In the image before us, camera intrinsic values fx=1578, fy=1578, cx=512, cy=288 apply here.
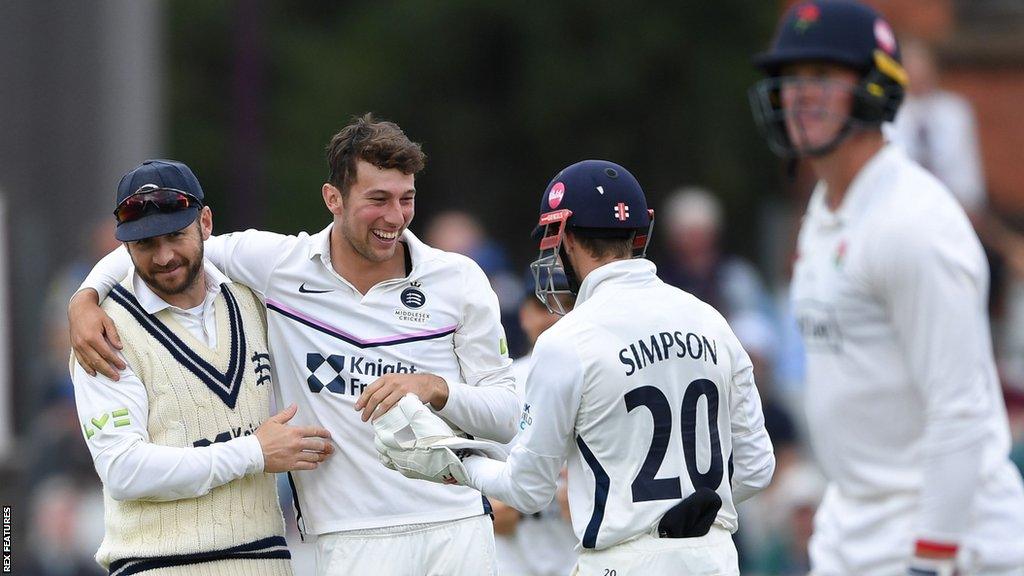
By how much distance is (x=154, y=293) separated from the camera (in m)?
5.67

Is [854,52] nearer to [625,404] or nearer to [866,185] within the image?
[866,185]

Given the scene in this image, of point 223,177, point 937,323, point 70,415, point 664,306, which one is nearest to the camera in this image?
point 937,323

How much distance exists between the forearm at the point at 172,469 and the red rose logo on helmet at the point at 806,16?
2.35 m

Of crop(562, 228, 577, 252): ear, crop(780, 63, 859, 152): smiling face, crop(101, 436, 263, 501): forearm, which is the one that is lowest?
crop(101, 436, 263, 501): forearm

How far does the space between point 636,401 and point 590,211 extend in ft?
2.13

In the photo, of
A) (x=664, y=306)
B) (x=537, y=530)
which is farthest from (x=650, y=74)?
(x=664, y=306)

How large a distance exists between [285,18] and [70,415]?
18.2 metres

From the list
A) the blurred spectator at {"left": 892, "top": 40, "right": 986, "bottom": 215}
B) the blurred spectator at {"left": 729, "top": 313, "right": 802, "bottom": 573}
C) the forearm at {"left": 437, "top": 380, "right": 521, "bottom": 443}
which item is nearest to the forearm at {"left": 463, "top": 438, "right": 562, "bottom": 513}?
the forearm at {"left": 437, "top": 380, "right": 521, "bottom": 443}

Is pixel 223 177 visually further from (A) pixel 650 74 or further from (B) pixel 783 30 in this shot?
(B) pixel 783 30

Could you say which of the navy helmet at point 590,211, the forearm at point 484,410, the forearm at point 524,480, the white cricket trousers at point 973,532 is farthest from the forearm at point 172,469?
the white cricket trousers at point 973,532

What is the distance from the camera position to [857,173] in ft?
15.4

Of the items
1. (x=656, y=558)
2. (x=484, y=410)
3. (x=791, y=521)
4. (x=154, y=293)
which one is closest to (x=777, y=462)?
(x=791, y=521)

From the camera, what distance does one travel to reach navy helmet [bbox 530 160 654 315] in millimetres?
5168

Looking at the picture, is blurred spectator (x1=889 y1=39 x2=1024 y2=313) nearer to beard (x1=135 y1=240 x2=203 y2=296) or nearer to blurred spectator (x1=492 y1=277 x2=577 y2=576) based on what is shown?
blurred spectator (x1=492 y1=277 x2=577 y2=576)
